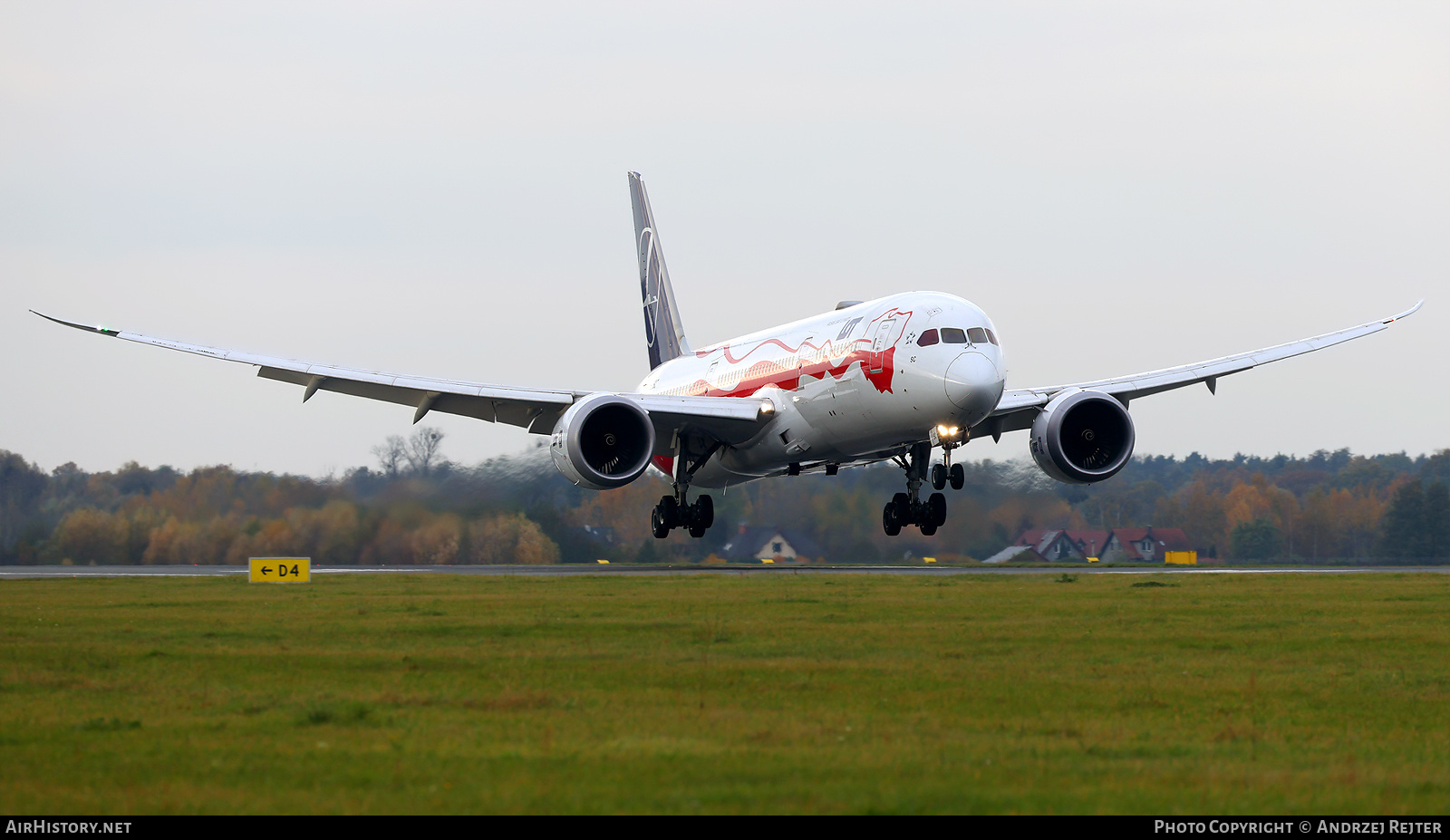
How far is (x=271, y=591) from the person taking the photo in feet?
104

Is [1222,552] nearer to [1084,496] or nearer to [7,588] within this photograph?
[1084,496]

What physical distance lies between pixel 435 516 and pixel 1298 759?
38.5 meters

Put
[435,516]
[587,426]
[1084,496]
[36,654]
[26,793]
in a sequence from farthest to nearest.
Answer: [1084,496] < [435,516] < [587,426] < [36,654] < [26,793]

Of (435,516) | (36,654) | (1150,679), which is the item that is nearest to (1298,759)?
(1150,679)

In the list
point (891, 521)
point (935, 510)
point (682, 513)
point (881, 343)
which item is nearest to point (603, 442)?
point (682, 513)

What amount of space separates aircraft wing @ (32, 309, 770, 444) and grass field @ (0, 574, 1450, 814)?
14660mm

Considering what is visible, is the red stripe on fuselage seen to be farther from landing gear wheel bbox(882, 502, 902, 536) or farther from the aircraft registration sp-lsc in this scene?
landing gear wheel bbox(882, 502, 902, 536)

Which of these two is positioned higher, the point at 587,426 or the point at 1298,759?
the point at 587,426

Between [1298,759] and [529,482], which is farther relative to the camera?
[529,482]

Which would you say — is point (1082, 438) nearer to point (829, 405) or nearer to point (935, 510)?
point (935, 510)

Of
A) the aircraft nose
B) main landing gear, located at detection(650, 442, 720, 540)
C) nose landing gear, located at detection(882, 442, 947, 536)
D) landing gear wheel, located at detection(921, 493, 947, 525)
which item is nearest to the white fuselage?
the aircraft nose

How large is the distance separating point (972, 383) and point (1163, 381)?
1123 cm

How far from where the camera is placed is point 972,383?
34250 mm

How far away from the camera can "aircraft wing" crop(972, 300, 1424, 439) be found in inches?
1639
